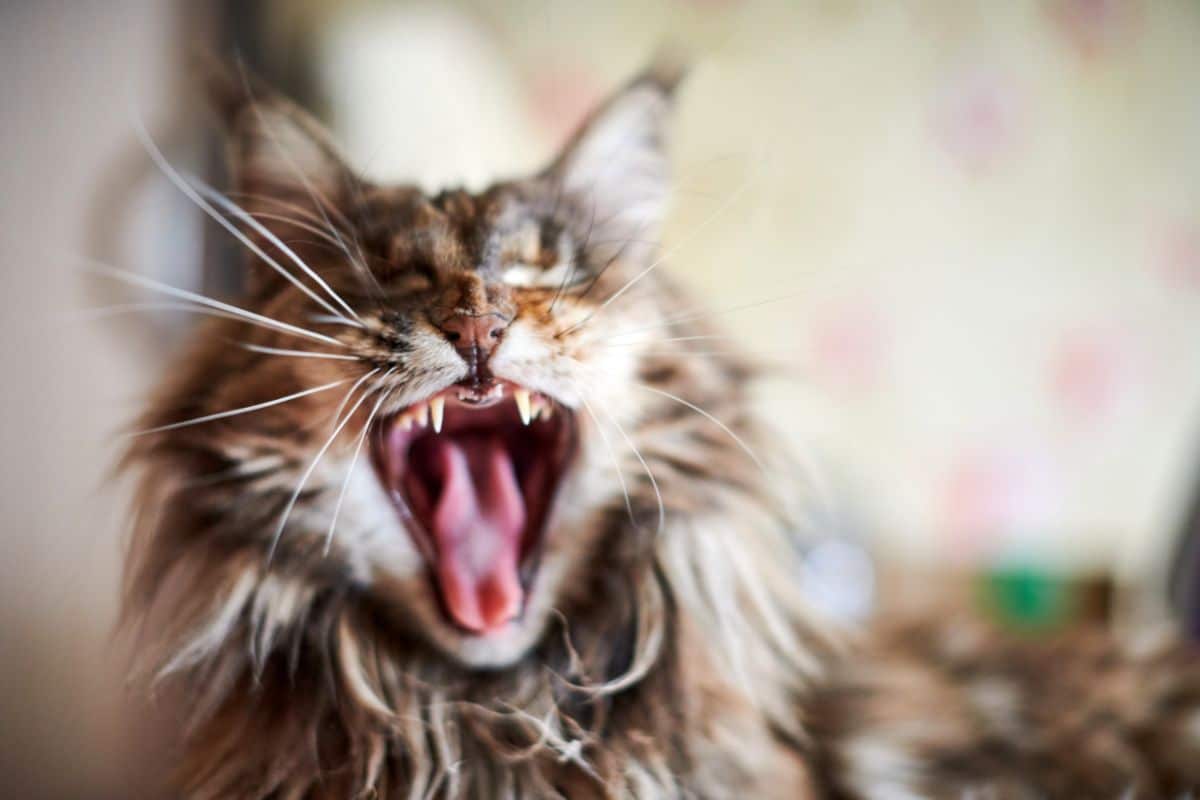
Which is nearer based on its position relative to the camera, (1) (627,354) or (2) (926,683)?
(1) (627,354)

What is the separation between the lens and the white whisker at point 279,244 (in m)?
0.44

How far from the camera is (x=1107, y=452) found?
94 centimetres

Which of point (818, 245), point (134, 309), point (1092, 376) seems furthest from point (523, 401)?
point (1092, 376)

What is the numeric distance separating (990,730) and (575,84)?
0.58m

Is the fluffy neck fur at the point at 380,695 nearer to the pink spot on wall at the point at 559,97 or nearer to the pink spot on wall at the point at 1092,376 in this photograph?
the pink spot on wall at the point at 559,97

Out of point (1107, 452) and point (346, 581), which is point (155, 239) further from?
point (1107, 452)

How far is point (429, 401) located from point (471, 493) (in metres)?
0.05

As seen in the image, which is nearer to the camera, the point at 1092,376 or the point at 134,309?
the point at 134,309

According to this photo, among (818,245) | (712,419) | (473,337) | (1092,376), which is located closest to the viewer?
(473,337)

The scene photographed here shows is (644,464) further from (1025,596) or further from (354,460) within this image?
(1025,596)

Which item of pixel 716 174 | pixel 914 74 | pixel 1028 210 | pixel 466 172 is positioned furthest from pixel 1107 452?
pixel 466 172

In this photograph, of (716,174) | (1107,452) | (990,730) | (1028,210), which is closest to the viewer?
(716,174)

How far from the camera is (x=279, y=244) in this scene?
47 centimetres

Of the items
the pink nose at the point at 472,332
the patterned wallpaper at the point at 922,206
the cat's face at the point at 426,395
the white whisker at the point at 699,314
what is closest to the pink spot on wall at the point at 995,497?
the patterned wallpaper at the point at 922,206
